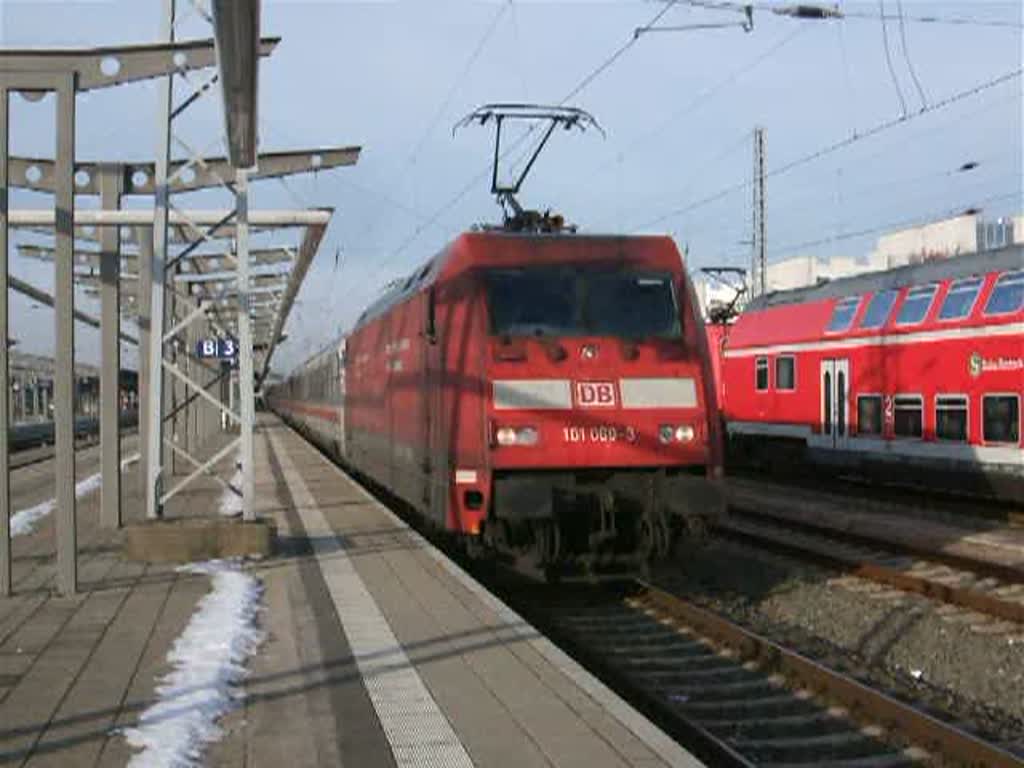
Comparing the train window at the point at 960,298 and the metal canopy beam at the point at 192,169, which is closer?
the metal canopy beam at the point at 192,169

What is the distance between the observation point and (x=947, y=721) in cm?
722

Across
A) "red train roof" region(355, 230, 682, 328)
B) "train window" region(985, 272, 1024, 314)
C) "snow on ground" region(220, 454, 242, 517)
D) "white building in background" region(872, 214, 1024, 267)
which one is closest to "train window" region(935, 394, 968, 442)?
"train window" region(985, 272, 1024, 314)

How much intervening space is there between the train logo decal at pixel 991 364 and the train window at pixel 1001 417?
36cm

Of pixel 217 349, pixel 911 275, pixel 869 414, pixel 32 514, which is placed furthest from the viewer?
pixel 217 349

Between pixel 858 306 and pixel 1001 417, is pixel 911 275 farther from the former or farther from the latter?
pixel 1001 417

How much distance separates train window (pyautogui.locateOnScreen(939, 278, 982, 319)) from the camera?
57.6ft

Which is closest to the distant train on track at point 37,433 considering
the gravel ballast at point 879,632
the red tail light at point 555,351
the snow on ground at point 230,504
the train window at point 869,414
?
the snow on ground at point 230,504

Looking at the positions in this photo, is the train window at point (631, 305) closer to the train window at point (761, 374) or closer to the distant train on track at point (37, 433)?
the train window at point (761, 374)

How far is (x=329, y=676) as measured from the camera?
6.38 meters

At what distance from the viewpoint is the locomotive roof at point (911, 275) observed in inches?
679

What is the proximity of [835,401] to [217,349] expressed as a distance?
37.8ft

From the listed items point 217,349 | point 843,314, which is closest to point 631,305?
point 843,314

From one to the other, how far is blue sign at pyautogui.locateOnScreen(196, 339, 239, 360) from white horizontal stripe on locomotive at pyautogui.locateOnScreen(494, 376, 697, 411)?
14382 millimetres

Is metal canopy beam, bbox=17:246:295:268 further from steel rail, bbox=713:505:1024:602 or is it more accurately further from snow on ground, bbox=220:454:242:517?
steel rail, bbox=713:505:1024:602
